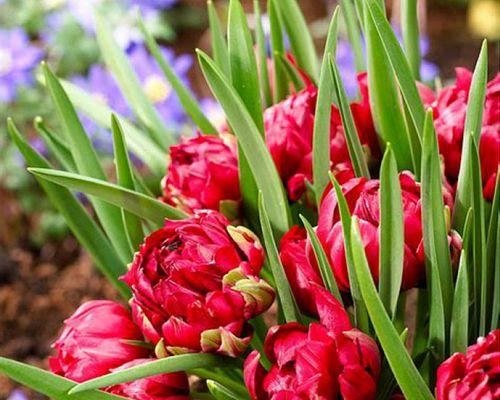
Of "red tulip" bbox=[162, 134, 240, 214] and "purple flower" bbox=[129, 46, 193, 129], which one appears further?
"purple flower" bbox=[129, 46, 193, 129]

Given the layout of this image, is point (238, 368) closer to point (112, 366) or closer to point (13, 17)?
point (112, 366)

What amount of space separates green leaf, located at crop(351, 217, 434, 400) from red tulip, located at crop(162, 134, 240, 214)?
0.16 meters

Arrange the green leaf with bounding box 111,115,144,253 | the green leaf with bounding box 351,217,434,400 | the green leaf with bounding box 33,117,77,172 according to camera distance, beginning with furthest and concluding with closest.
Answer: the green leaf with bounding box 33,117,77,172
the green leaf with bounding box 111,115,144,253
the green leaf with bounding box 351,217,434,400

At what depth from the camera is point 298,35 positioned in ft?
2.21

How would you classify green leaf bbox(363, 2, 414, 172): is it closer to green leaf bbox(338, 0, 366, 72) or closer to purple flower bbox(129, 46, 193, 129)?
green leaf bbox(338, 0, 366, 72)

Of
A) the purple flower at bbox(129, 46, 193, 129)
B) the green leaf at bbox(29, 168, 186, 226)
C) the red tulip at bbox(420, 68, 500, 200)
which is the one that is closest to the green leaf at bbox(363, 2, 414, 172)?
the red tulip at bbox(420, 68, 500, 200)

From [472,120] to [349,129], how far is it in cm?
6

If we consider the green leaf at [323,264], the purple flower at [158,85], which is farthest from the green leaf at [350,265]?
the purple flower at [158,85]

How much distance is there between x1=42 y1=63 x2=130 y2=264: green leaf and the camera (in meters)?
0.58

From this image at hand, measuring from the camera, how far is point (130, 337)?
545 mm

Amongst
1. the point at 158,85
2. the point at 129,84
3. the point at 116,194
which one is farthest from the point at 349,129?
the point at 158,85

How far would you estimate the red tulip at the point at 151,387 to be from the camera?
0.51 m

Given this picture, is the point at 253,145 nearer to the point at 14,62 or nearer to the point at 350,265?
the point at 350,265

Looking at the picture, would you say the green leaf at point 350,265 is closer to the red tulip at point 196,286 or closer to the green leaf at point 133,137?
the red tulip at point 196,286
